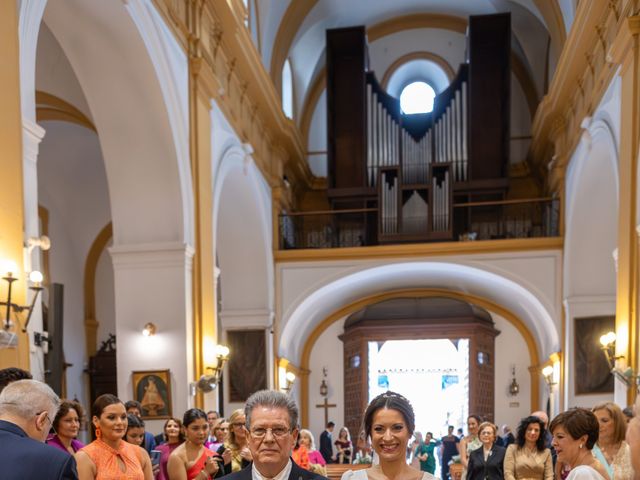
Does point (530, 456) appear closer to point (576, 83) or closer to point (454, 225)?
point (576, 83)

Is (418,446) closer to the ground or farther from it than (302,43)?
closer to the ground

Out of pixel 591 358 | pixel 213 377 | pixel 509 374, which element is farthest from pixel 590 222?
pixel 213 377

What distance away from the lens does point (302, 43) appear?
17.3 m

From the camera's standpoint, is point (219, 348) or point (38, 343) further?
point (219, 348)

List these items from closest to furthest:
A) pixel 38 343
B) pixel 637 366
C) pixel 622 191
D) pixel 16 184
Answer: pixel 16 184 → pixel 38 343 → pixel 637 366 → pixel 622 191

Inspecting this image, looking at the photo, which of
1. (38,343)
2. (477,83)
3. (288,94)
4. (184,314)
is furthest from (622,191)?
(288,94)

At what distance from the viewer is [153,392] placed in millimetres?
8719

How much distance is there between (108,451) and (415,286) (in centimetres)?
1400

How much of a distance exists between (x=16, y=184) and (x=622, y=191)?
22.1 ft

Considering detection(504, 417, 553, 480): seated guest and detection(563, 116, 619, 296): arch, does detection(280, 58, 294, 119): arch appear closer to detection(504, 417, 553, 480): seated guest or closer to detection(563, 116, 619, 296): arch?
detection(563, 116, 619, 296): arch

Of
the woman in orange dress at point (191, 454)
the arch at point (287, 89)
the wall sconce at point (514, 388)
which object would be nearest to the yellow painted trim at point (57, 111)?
the arch at point (287, 89)

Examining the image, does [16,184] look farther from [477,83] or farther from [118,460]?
[477,83]

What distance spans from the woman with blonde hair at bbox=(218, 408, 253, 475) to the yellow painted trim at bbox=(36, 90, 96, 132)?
27.1 ft

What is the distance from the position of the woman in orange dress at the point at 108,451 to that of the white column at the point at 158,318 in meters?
4.90
